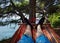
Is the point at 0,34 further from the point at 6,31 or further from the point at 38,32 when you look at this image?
the point at 38,32

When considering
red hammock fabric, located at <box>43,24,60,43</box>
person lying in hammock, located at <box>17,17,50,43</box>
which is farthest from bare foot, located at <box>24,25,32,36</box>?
red hammock fabric, located at <box>43,24,60,43</box>

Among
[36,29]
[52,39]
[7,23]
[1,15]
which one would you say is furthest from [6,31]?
[52,39]

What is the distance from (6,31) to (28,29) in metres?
1.88

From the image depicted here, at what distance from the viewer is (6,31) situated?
11.8 ft

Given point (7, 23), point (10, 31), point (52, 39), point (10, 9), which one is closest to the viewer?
point (52, 39)

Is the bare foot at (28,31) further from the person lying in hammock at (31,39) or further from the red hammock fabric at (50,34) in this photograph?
the red hammock fabric at (50,34)

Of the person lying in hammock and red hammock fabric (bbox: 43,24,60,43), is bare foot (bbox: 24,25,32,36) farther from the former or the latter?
red hammock fabric (bbox: 43,24,60,43)

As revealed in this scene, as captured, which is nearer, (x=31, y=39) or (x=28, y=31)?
(x=31, y=39)

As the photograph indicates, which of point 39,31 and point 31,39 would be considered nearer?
point 31,39

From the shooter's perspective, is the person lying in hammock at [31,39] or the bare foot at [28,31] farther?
the bare foot at [28,31]

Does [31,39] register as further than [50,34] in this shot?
No

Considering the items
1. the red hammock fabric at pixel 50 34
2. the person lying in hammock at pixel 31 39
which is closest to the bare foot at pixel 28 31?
the person lying in hammock at pixel 31 39

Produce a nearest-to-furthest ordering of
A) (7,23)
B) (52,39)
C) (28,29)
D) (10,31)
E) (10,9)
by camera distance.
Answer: (52,39) < (28,29) < (10,9) < (7,23) < (10,31)

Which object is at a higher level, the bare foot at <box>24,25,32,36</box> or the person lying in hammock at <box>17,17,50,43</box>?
the bare foot at <box>24,25,32,36</box>
